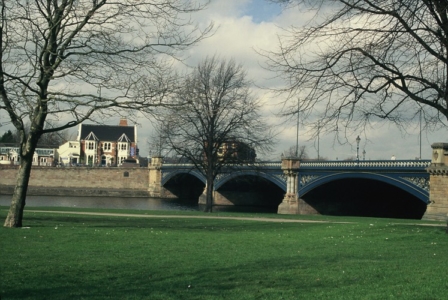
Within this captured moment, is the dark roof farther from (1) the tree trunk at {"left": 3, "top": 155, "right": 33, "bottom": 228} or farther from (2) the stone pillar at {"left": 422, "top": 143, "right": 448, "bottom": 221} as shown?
(1) the tree trunk at {"left": 3, "top": 155, "right": 33, "bottom": 228}

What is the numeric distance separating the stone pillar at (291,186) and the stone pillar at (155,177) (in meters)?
29.9

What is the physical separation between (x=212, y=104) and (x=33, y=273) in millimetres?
31670

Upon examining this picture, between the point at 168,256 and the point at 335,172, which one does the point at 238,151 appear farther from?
the point at 168,256

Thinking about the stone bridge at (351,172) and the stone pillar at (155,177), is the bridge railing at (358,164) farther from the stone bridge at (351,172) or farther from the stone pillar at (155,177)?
the stone pillar at (155,177)

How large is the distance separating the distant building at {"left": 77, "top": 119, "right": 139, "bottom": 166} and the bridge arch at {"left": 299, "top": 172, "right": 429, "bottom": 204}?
3082 inches

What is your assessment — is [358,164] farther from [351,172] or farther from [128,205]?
[128,205]

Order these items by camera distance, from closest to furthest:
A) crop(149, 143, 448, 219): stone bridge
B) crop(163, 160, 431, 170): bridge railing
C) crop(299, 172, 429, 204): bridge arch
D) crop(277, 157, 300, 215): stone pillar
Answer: crop(149, 143, 448, 219): stone bridge
crop(299, 172, 429, 204): bridge arch
crop(163, 160, 431, 170): bridge railing
crop(277, 157, 300, 215): stone pillar

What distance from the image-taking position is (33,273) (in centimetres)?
873

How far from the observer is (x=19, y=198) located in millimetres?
16484

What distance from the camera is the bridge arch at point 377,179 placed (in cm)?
4044

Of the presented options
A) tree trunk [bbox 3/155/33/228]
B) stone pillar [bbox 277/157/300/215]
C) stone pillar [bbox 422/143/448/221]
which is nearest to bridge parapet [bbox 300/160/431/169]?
stone pillar [bbox 422/143/448/221]

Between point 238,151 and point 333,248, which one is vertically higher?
point 238,151

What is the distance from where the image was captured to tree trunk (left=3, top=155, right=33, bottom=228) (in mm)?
16344

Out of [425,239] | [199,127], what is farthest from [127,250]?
[199,127]
